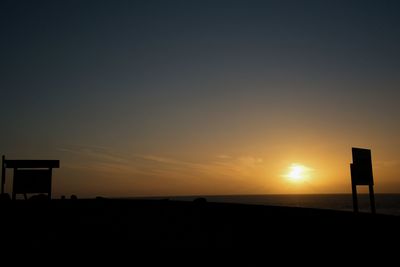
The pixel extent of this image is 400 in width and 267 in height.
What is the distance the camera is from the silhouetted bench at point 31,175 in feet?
45.0

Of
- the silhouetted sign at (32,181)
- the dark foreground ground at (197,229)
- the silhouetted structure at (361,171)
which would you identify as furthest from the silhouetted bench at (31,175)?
the silhouetted structure at (361,171)

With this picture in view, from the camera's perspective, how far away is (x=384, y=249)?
21.6 feet

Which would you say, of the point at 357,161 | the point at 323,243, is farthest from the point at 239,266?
the point at 357,161

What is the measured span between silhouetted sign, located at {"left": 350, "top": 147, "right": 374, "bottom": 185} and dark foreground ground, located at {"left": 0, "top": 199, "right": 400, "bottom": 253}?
2.27 meters

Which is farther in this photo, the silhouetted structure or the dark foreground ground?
the silhouetted structure

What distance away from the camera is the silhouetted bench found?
1370 cm

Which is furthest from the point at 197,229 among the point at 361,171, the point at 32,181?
the point at 32,181

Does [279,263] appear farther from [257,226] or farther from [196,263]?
[257,226]

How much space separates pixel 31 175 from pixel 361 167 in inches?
468

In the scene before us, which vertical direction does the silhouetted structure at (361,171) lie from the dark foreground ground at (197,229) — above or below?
above

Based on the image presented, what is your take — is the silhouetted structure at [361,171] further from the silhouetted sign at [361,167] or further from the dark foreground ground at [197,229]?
the dark foreground ground at [197,229]

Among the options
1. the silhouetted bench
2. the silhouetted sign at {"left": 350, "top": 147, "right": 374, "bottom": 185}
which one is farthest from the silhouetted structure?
the silhouetted bench

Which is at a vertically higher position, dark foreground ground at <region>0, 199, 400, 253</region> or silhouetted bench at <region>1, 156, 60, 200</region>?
silhouetted bench at <region>1, 156, 60, 200</region>

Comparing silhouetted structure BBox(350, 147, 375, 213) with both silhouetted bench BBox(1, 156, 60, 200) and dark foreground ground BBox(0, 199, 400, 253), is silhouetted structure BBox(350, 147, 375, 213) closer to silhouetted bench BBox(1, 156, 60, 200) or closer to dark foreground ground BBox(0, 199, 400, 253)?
dark foreground ground BBox(0, 199, 400, 253)
